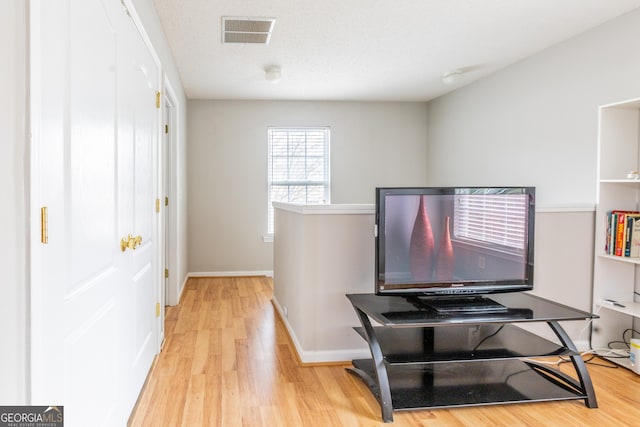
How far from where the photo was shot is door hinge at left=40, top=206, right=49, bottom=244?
1111mm

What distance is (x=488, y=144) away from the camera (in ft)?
16.3

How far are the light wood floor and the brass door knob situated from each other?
32.0 inches

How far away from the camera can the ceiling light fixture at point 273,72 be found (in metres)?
4.54

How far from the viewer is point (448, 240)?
2.55 metres

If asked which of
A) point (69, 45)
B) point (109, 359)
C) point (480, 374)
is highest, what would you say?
point (69, 45)

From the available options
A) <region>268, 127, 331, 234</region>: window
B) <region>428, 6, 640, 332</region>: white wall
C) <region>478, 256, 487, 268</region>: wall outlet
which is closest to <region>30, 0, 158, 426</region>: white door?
<region>478, 256, 487, 268</region>: wall outlet

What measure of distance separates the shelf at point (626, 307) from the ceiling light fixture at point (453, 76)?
2.61 meters

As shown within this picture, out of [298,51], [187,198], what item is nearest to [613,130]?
[298,51]

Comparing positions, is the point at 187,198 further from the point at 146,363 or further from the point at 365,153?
the point at 146,363

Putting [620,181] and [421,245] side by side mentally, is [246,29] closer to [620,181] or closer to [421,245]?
[421,245]

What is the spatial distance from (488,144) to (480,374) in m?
2.93

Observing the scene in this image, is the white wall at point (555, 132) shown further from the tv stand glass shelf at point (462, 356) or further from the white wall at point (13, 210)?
the white wall at point (13, 210)

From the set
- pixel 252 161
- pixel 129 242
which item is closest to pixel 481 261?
pixel 129 242

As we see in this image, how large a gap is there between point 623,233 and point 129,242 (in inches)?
116
